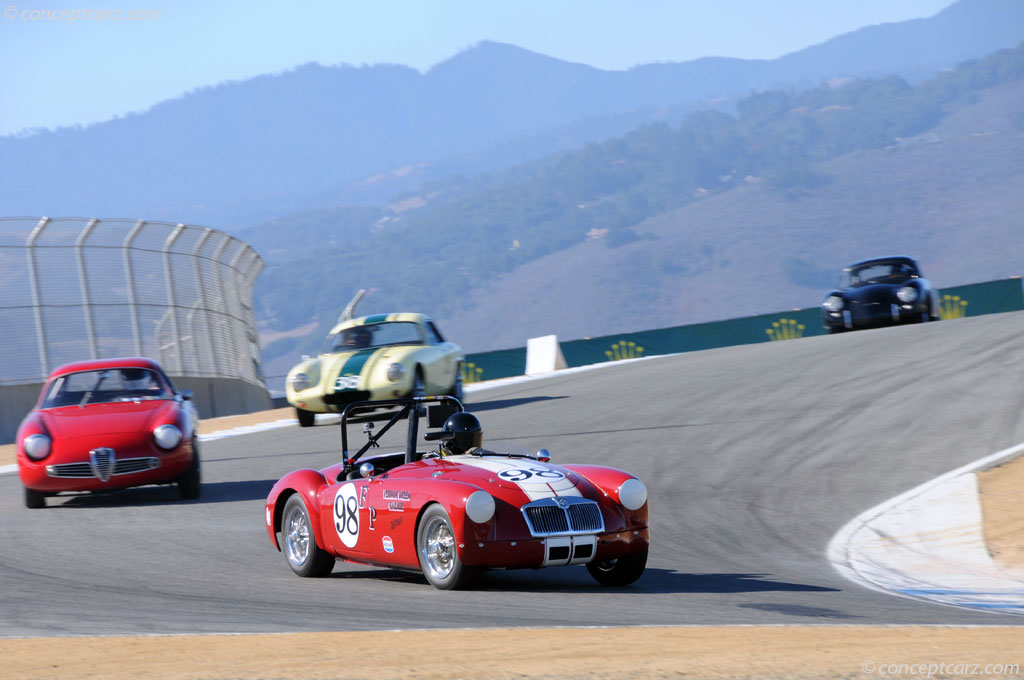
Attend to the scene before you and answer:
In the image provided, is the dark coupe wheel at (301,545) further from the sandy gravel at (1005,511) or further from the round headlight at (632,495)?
the sandy gravel at (1005,511)

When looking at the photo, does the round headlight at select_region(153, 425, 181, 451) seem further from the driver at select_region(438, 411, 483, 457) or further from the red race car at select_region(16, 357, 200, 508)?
the driver at select_region(438, 411, 483, 457)

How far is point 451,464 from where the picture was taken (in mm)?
7703

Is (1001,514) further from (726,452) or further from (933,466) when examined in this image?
(726,452)

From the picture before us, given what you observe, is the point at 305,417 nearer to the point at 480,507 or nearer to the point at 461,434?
the point at 461,434

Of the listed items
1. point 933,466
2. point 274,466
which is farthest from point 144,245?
point 933,466

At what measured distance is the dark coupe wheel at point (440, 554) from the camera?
23.7 ft

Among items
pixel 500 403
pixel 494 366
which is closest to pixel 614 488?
pixel 500 403

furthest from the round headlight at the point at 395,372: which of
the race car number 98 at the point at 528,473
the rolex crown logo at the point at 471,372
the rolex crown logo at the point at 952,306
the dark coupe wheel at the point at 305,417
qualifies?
the rolex crown logo at the point at 952,306

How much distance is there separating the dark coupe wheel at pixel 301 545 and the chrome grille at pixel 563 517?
1.72 m

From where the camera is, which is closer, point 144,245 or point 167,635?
point 167,635

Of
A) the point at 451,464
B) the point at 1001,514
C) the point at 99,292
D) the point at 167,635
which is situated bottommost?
the point at 1001,514

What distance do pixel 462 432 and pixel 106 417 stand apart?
5403mm

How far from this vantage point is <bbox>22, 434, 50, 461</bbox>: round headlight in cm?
1164

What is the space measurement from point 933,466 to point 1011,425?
82.0 inches
